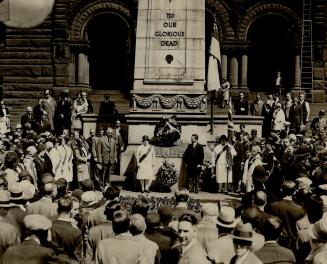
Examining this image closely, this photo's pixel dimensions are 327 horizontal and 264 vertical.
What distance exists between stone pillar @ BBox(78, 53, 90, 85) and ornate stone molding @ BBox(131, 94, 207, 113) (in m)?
11.6

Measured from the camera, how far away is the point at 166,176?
16828 millimetres

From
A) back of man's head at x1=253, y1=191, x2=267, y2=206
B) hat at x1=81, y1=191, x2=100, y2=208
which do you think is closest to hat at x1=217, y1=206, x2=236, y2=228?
back of man's head at x1=253, y1=191, x2=267, y2=206

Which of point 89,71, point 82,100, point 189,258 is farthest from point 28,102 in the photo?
point 189,258

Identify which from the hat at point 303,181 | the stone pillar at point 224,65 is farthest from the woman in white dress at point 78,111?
the hat at point 303,181

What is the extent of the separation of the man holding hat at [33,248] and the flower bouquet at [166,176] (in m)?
10.6

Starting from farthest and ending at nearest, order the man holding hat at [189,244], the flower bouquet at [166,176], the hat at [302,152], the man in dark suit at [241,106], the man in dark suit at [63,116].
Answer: the man in dark suit at [241,106], the man in dark suit at [63,116], the flower bouquet at [166,176], the hat at [302,152], the man holding hat at [189,244]

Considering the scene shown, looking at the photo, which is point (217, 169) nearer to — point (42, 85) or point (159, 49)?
point (159, 49)

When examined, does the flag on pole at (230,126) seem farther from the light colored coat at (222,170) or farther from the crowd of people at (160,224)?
the crowd of people at (160,224)

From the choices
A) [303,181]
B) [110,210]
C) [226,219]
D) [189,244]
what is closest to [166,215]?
[110,210]

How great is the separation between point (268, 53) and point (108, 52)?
6930 mm

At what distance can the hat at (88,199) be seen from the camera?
8.30 m

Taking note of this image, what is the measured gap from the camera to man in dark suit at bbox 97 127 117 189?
57.8 ft

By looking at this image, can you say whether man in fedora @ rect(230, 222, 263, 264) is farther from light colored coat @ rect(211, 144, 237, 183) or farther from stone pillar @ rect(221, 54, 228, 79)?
stone pillar @ rect(221, 54, 228, 79)

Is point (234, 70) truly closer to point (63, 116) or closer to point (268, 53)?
point (268, 53)
